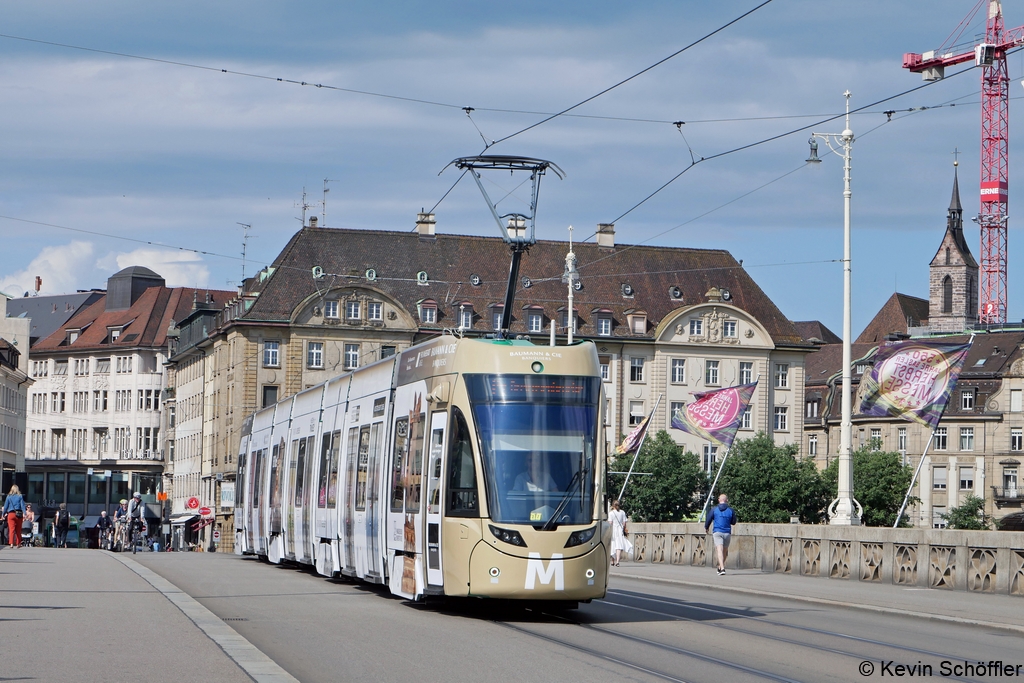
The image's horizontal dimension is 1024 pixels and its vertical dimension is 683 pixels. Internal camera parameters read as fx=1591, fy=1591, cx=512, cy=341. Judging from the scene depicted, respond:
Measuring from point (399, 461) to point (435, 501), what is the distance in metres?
2.08

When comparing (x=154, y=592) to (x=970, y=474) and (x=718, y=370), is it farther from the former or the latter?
(x=970, y=474)

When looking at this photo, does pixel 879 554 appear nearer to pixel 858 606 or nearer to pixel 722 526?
pixel 722 526

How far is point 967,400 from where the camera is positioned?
121875 millimetres

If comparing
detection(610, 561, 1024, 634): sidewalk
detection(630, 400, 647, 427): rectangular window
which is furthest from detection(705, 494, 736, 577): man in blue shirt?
detection(630, 400, 647, 427): rectangular window

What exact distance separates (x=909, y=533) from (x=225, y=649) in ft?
53.2

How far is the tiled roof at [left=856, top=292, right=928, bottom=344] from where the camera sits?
Result: 174875mm

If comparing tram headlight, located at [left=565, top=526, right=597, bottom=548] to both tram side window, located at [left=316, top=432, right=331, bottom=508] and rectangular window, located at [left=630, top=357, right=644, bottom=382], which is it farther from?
rectangular window, located at [left=630, top=357, right=644, bottom=382]

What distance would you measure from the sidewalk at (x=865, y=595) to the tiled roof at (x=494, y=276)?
204ft

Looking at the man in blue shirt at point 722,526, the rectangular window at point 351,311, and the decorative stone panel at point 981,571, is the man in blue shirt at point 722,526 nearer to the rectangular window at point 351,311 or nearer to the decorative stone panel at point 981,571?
the decorative stone panel at point 981,571

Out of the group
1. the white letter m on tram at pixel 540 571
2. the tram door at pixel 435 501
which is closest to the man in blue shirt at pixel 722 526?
the tram door at pixel 435 501

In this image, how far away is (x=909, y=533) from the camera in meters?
26.8

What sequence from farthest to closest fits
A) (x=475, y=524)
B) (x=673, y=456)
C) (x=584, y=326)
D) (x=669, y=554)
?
1. (x=584, y=326)
2. (x=673, y=456)
3. (x=669, y=554)
4. (x=475, y=524)

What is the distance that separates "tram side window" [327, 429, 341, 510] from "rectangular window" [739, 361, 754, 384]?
75031mm

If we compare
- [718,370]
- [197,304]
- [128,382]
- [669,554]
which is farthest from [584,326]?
[669,554]
